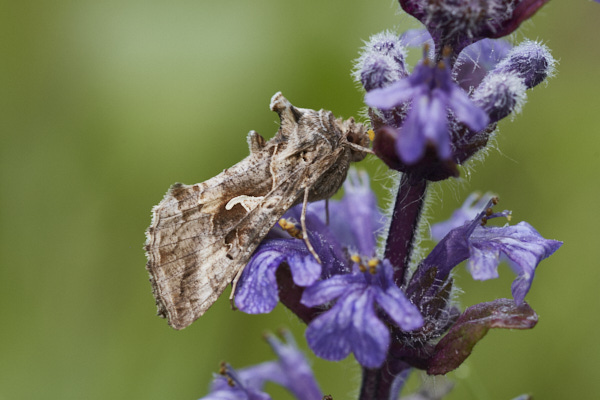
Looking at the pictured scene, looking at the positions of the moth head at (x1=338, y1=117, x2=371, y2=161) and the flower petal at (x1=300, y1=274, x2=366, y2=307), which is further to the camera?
the moth head at (x1=338, y1=117, x2=371, y2=161)

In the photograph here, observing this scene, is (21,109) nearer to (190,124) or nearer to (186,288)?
(190,124)

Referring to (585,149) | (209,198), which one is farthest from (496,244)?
(585,149)

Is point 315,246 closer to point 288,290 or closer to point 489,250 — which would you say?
point 288,290

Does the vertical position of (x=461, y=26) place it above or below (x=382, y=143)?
above

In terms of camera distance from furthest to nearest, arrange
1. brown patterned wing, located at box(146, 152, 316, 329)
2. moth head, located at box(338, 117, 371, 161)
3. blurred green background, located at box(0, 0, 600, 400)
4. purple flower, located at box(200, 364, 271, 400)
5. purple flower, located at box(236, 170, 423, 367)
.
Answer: blurred green background, located at box(0, 0, 600, 400)
purple flower, located at box(200, 364, 271, 400)
moth head, located at box(338, 117, 371, 161)
brown patterned wing, located at box(146, 152, 316, 329)
purple flower, located at box(236, 170, 423, 367)

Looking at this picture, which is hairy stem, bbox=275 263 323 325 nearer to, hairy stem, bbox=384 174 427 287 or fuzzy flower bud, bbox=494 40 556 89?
hairy stem, bbox=384 174 427 287

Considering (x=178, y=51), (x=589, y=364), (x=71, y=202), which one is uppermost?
(x=178, y=51)

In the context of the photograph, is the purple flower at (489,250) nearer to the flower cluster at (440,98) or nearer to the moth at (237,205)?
the flower cluster at (440,98)

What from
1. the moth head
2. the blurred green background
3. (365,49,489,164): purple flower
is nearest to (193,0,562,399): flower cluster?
(365,49,489,164): purple flower
